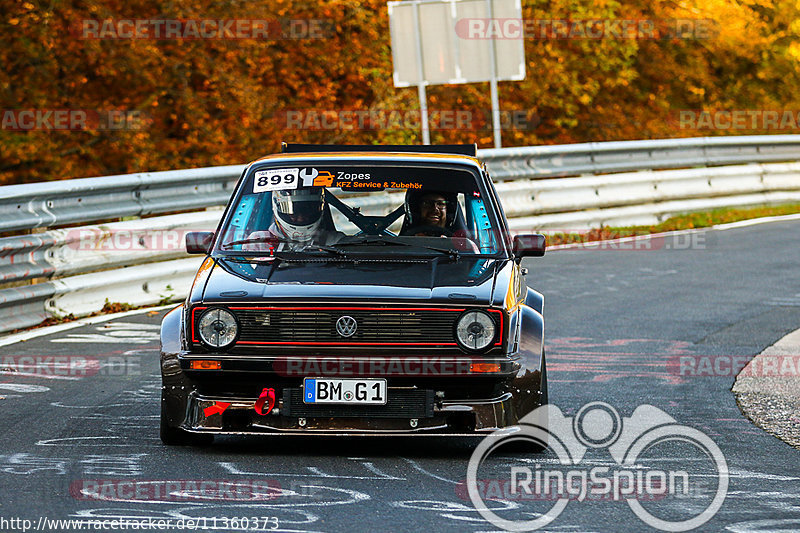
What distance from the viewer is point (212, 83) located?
2697cm

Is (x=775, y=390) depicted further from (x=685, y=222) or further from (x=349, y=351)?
(x=685, y=222)

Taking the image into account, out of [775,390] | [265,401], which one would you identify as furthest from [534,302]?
[775,390]

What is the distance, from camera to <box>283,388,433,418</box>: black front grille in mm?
7023

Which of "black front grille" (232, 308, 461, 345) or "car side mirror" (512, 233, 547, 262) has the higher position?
"car side mirror" (512, 233, 547, 262)

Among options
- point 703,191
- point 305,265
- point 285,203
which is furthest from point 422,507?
point 703,191

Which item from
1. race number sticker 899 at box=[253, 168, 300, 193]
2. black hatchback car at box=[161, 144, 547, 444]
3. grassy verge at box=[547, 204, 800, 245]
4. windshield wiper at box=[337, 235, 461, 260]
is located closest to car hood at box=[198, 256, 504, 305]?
black hatchback car at box=[161, 144, 547, 444]

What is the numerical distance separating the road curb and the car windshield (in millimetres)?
1955

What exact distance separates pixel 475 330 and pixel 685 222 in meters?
13.9

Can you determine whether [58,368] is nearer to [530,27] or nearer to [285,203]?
[285,203]

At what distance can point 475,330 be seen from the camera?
7.11m

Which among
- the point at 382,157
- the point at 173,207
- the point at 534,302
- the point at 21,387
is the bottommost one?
the point at 21,387

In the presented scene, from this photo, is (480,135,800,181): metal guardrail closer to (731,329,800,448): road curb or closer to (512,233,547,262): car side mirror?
(731,329,800,448): road curb

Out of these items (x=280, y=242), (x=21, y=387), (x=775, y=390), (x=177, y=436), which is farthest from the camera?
(x=775, y=390)

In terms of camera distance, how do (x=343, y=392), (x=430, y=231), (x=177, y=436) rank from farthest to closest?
1. (x=430, y=231)
2. (x=177, y=436)
3. (x=343, y=392)
